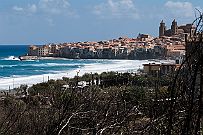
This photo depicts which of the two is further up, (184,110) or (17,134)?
(184,110)

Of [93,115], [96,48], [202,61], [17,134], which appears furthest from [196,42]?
[96,48]

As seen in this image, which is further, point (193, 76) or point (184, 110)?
point (184, 110)

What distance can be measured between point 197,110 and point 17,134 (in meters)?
1.36

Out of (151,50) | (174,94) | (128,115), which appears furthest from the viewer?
(151,50)

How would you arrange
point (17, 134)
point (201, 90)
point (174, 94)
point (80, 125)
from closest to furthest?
1. point (201, 90)
2. point (174, 94)
3. point (80, 125)
4. point (17, 134)

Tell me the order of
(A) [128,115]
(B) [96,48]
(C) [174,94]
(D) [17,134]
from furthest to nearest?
(B) [96,48] < (D) [17,134] < (A) [128,115] < (C) [174,94]

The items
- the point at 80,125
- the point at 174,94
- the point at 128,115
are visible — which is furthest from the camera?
the point at 80,125

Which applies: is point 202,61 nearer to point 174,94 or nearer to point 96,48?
point 174,94

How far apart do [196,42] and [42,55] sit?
90.9 metres

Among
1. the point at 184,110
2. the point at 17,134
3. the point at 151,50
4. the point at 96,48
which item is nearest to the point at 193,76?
the point at 184,110

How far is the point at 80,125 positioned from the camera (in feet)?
5.52

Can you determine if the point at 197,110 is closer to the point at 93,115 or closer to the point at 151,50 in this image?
the point at 93,115

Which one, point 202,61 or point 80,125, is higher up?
point 202,61

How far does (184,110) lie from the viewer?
142 cm
